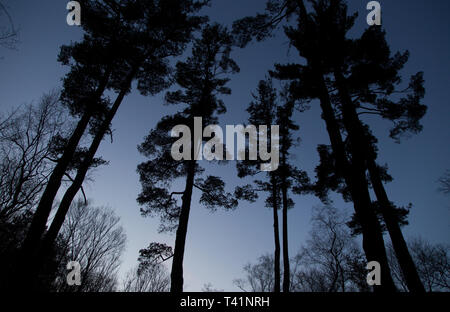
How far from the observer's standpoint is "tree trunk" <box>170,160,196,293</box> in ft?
24.2

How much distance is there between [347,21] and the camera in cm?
893

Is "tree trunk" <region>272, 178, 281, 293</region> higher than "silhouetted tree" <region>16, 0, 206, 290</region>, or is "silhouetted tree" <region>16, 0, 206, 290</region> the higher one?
"silhouetted tree" <region>16, 0, 206, 290</region>

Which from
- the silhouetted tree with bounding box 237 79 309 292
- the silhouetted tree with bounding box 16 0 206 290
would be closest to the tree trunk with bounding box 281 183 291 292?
the silhouetted tree with bounding box 237 79 309 292

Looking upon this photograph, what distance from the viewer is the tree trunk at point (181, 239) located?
291 inches

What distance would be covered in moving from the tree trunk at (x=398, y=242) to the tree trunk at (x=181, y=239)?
7895 millimetres

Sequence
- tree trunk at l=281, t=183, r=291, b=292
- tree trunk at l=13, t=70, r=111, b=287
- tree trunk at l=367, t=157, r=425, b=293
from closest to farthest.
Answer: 1. tree trunk at l=13, t=70, r=111, b=287
2. tree trunk at l=367, t=157, r=425, b=293
3. tree trunk at l=281, t=183, r=291, b=292

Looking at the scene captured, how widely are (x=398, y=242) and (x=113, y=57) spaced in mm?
13756

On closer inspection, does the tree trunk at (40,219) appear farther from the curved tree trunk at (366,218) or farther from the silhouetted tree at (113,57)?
the curved tree trunk at (366,218)

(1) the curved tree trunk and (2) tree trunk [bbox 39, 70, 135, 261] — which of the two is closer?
(1) the curved tree trunk

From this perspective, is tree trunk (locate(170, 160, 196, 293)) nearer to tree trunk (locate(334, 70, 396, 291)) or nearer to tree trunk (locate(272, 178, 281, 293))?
tree trunk (locate(272, 178, 281, 293))

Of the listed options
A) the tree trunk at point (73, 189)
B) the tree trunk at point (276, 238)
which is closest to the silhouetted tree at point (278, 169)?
the tree trunk at point (276, 238)

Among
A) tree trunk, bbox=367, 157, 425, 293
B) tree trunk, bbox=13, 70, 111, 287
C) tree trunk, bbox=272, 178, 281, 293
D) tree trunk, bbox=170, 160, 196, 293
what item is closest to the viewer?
tree trunk, bbox=13, 70, 111, 287

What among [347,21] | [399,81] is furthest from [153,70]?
[399,81]

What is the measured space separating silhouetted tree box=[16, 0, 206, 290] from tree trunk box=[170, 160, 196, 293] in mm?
4020
